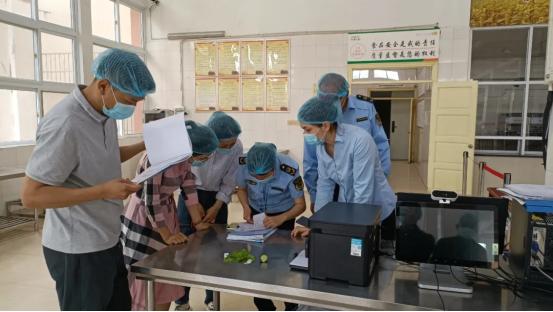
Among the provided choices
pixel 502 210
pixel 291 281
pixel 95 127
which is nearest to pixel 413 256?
pixel 502 210

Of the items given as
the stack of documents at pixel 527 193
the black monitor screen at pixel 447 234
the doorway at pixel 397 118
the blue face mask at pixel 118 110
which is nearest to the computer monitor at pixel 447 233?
the black monitor screen at pixel 447 234

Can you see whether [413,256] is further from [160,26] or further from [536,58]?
[160,26]

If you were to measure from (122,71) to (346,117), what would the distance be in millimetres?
1605

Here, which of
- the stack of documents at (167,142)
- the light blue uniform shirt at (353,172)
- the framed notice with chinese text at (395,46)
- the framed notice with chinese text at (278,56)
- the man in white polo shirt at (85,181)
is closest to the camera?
the man in white polo shirt at (85,181)

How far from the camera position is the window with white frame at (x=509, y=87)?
17.7 feet

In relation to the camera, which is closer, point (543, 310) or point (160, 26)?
point (543, 310)

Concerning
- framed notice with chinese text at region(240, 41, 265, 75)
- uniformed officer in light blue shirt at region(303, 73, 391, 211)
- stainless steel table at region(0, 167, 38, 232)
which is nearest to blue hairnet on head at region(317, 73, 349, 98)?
uniformed officer in light blue shirt at region(303, 73, 391, 211)

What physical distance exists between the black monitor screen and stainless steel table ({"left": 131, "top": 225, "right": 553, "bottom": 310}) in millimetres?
118

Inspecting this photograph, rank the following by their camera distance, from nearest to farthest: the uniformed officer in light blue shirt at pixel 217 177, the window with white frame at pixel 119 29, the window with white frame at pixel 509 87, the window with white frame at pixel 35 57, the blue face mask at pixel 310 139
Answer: the blue face mask at pixel 310 139, the uniformed officer in light blue shirt at pixel 217 177, the window with white frame at pixel 35 57, the window with white frame at pixel 509 87, the window with white frame at pixel 119 29

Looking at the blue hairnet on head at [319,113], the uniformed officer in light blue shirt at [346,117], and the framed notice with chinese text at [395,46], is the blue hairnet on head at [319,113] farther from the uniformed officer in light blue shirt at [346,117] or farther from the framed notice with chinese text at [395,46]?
the framed notice with chinese text at [395,46]

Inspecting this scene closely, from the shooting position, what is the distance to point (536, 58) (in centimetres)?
539

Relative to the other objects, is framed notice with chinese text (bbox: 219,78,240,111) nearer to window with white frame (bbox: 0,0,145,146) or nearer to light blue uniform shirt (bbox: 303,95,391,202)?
window with white frame (bbox: 0,0,145,146)

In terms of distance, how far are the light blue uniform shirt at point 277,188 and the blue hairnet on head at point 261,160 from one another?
0.12 m

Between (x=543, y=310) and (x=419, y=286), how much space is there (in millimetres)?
385
